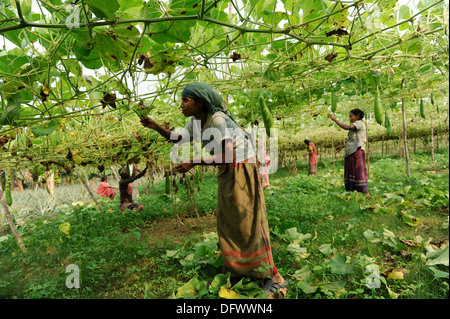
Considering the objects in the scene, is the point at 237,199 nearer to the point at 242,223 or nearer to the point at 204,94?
the point at 242,223

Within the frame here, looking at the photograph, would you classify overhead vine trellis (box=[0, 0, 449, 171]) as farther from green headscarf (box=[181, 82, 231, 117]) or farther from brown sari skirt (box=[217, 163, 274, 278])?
brown sari skirt (box=[217, 163, 274, 278])

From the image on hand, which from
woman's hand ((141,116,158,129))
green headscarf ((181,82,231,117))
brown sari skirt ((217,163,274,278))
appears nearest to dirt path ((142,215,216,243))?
brown sari skirt ((217,163,274,278))

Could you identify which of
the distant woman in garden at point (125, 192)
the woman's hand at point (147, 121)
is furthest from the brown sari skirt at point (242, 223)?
the distant woman in garden at point (125, 192)

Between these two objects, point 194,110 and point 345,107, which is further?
point 345,107

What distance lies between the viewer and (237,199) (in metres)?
2.01

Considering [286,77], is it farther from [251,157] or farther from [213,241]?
[213,241]

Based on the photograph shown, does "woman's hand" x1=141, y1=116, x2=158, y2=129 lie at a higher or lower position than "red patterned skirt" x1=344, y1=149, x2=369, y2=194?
higher

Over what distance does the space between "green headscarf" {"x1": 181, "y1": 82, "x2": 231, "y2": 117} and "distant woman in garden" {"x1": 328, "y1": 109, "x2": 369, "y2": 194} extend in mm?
3252

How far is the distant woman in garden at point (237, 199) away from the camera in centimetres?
198

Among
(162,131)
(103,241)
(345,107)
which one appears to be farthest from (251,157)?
(345,107)

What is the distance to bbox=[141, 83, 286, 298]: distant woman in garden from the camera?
1.98m

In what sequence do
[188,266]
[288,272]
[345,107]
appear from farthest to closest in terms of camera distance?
[345,107]
[188,266]
[288,272]

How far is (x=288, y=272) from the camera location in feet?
7.41
